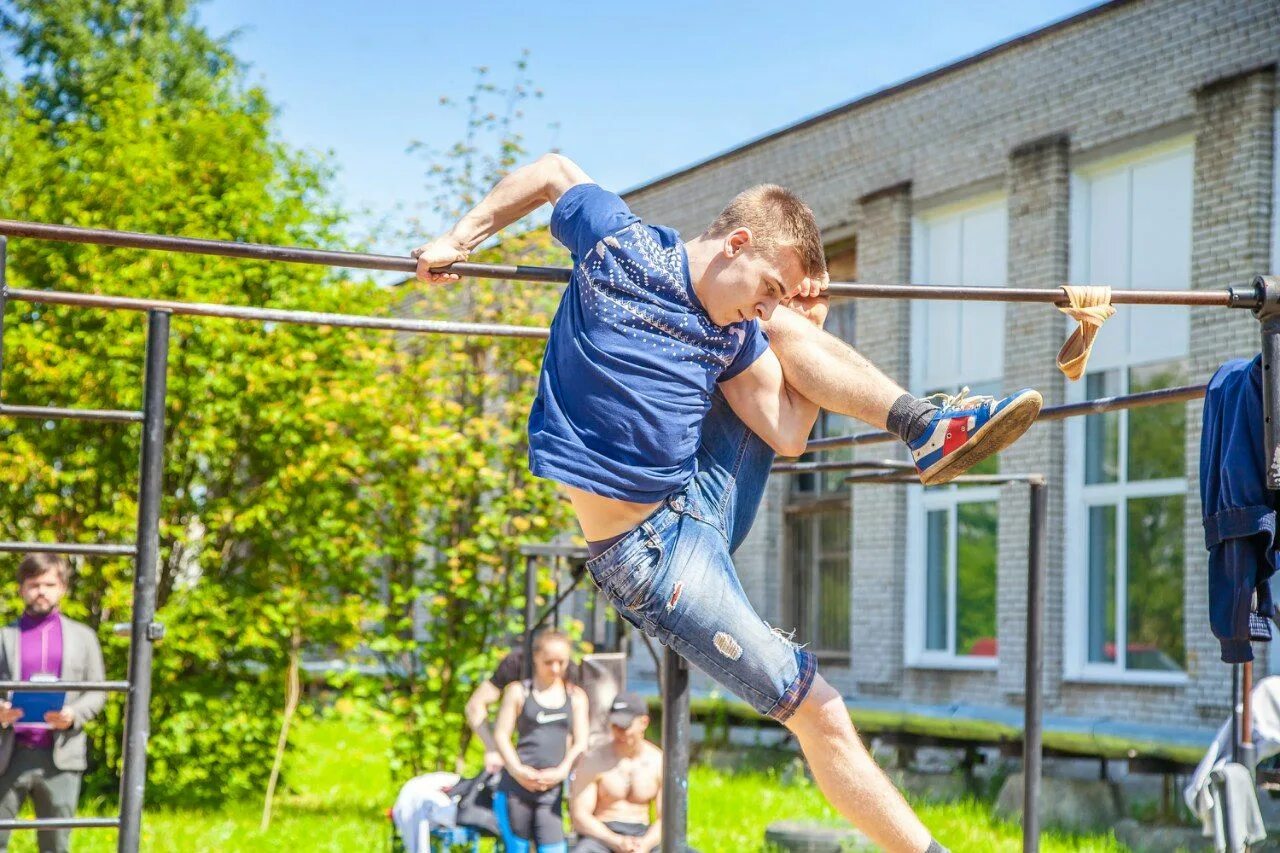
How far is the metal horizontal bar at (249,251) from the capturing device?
11.8ft

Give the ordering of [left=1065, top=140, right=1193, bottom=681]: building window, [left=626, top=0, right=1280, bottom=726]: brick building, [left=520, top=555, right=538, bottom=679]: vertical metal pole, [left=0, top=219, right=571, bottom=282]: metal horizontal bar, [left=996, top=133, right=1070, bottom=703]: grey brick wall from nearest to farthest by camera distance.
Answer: [left=0, top=219, right=571, bottom=282]: metal horizontal bar, [left=520, top=555, right=538, bottom=679]: vertical metal pole, [left=626, top=0, right=1280, bottom=726]: brick building, [left=1065, top=140, right=1193, bottom=681]: building window, [left=996, top=133, right=1070, bottom=703]: grey brick wall

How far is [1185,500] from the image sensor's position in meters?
12.2

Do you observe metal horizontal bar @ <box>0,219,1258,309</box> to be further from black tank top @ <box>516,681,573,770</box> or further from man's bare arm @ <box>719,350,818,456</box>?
black tank top @ <box>516,681,573,770</box>

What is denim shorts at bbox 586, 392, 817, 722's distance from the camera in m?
3.23

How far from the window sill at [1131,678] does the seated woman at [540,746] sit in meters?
5.41

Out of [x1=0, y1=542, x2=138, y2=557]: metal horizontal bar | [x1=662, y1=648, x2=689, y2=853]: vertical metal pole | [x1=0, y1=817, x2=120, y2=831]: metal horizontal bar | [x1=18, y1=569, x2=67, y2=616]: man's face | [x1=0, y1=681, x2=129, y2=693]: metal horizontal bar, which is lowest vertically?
[x1=0, y1=817, x2=120, y2=831]: metal horizontal bar

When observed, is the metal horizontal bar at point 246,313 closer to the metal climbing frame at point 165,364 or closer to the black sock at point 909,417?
the metal climbing frame at point 165,364

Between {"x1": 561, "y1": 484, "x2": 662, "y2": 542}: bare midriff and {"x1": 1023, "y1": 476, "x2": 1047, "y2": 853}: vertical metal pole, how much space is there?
2460 mm

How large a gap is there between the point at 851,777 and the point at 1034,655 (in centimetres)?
234

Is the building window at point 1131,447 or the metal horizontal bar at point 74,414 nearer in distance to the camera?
the metal horizontal bar at point 74,414

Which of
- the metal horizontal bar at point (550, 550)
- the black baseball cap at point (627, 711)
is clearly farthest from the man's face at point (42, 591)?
the black baseball cap at point (627, 711)

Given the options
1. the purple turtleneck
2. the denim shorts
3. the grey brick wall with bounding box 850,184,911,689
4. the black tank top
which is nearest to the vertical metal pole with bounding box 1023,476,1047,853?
the denim shorts

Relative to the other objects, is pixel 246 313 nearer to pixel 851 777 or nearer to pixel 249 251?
pixel 249 251

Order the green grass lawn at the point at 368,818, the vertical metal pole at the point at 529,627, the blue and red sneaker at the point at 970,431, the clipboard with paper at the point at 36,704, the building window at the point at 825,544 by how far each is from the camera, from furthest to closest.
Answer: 1. the building window at the point at 825,544
2. the green grass lawn at the point at 368,818
3. the vertical metal pole at the point at 529,627
4. the clipboard with paper at the point at 36,704
5. the blue and red sneaker at the point at 970,431
